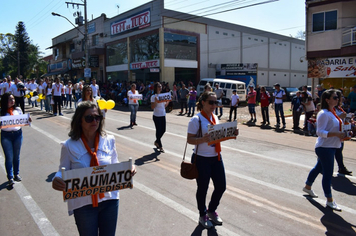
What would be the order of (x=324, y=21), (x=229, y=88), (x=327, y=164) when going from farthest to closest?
(x=229, y=88)
(x=324, y=21)
(x=327, y=164)

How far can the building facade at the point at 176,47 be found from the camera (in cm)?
2905

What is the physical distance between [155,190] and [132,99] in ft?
24.1

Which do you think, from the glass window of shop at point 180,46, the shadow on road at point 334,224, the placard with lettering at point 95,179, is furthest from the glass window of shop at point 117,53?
the placard with lettering at point 95,179

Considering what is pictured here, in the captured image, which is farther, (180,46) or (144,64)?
(144,64)

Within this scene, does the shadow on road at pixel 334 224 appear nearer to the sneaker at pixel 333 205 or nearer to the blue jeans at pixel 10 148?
the sneaker at pixel 333 205

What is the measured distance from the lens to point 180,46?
30016 millimetres

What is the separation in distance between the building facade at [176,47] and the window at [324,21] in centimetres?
910

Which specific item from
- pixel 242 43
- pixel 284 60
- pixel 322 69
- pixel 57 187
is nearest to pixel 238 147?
pixel 57 187

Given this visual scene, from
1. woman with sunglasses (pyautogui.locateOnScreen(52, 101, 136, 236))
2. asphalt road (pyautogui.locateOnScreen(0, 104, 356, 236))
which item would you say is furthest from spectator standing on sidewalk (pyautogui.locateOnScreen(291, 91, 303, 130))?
woman with sunglasses (pyautogui.locateOnScreen(52, 101, 136, 236))

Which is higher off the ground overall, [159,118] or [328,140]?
[159,118]

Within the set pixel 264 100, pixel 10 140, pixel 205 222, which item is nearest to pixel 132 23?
pixel 264 100

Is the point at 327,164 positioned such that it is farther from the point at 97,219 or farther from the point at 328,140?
the point at 97,219

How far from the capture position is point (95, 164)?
275cm

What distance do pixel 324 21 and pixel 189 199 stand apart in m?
18.6
